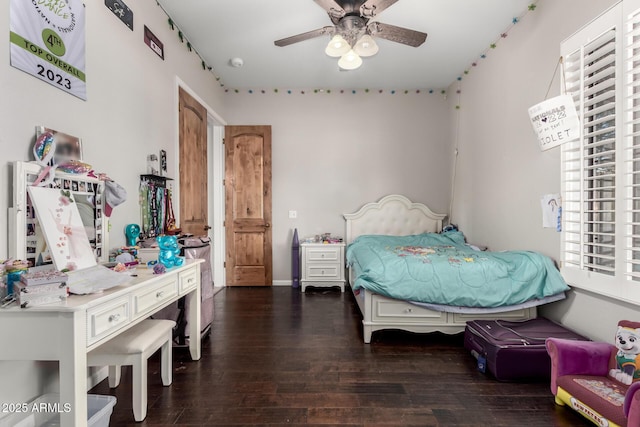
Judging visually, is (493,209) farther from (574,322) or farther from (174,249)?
(174,249)

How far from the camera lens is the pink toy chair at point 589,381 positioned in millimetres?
1481

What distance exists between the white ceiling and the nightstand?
92.2 inches

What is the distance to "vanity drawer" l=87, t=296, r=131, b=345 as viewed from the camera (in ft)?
3.93

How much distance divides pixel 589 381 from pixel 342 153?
3.62 metres

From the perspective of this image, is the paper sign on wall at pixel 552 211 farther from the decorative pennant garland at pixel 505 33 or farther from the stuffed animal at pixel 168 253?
the stuffed animal at pixel 168 253

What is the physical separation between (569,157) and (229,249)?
157 inches

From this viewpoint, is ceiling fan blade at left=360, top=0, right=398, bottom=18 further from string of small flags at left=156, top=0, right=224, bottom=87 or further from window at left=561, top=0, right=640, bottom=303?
string of small flags at left=156, top=0, right=224, bottom=87

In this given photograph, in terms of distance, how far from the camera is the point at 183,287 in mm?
2029

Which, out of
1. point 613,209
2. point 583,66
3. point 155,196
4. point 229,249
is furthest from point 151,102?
point 613,209

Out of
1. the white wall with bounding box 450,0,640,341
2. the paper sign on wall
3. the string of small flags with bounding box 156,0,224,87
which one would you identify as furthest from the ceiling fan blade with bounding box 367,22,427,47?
the string of small flags with bounding box 156,0,224,87

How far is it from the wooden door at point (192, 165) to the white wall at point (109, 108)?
7.3 inches

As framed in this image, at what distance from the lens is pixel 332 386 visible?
1.94m

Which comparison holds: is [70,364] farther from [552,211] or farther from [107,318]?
[552,211]

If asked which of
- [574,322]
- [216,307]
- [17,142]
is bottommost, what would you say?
[216,307]
